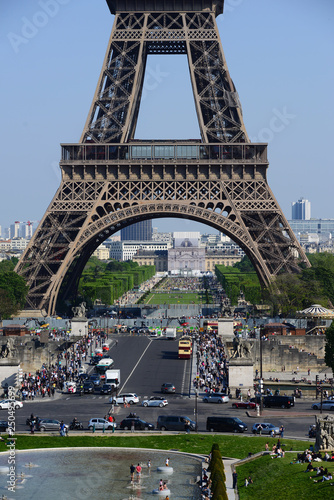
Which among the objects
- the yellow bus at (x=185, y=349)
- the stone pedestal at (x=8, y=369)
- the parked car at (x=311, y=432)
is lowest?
the parked car at (x=311, y=432)

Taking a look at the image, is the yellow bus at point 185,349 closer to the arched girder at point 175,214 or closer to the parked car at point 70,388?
the arched girder at point 175,214

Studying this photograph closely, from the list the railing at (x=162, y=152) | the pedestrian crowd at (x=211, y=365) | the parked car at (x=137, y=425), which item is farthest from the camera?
the railing at (x=162, y=152)

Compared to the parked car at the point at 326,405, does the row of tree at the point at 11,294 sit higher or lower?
higher

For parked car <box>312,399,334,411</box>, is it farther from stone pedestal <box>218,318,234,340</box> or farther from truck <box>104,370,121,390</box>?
stone pedestal <box>218,318,234,340</box>

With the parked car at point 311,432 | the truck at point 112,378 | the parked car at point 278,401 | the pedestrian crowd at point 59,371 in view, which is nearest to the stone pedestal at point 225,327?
the pedestrian crowd at point 59,371

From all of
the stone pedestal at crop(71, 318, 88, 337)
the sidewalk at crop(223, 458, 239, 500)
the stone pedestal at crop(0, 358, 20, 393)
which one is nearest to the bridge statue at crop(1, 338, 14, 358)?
the stone pedestal at crop(0, 358, 20, 393)

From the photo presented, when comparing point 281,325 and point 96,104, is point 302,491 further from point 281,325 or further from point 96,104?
point 96,104

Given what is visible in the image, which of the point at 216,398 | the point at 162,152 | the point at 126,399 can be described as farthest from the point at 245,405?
the point at 162,152
